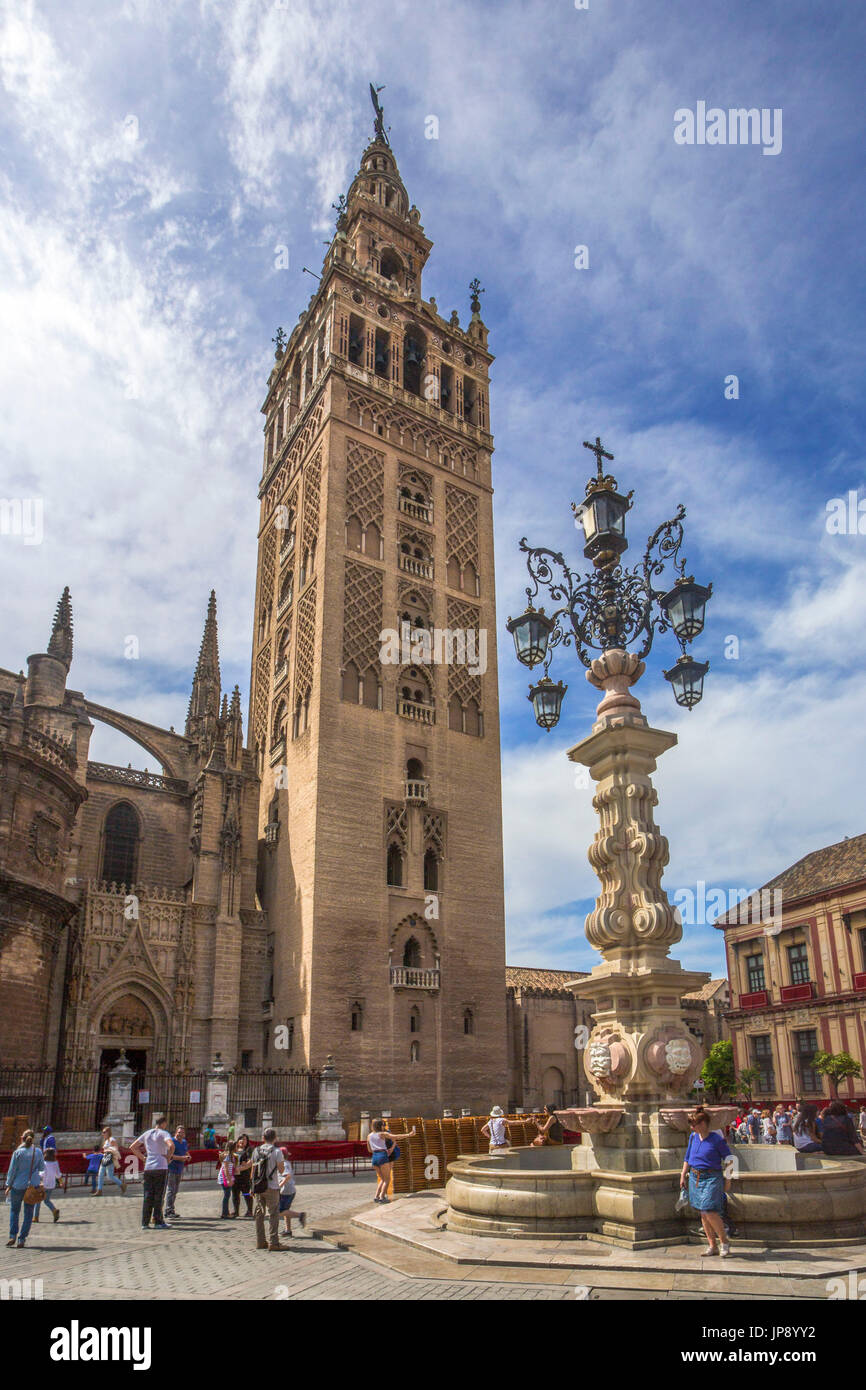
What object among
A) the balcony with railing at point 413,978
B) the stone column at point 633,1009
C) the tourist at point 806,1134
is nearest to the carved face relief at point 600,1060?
the stone column at point 633,1009

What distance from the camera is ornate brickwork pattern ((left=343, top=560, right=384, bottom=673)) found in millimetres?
32281

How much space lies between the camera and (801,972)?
35062mm

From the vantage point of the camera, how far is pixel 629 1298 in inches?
246

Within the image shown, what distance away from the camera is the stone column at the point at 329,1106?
24359 mm

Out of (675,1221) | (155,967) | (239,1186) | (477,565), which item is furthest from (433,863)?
(675,1221)

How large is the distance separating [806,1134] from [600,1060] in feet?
14.5

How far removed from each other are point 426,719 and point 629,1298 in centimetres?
2715

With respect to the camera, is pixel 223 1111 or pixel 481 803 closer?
pixel 223 1111

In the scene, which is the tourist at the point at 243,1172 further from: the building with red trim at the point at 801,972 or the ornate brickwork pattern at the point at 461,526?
the ornate brickwork pattern at the point at 461,526

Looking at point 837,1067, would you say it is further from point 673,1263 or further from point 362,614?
point 673,1263

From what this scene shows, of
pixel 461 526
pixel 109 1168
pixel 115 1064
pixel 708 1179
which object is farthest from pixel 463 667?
pixel 708 1179

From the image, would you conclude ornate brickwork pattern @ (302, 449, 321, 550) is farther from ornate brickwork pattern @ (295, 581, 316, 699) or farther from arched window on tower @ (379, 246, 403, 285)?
arched window on tower @ (379, 246, 403, 285)

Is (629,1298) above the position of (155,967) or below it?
below
